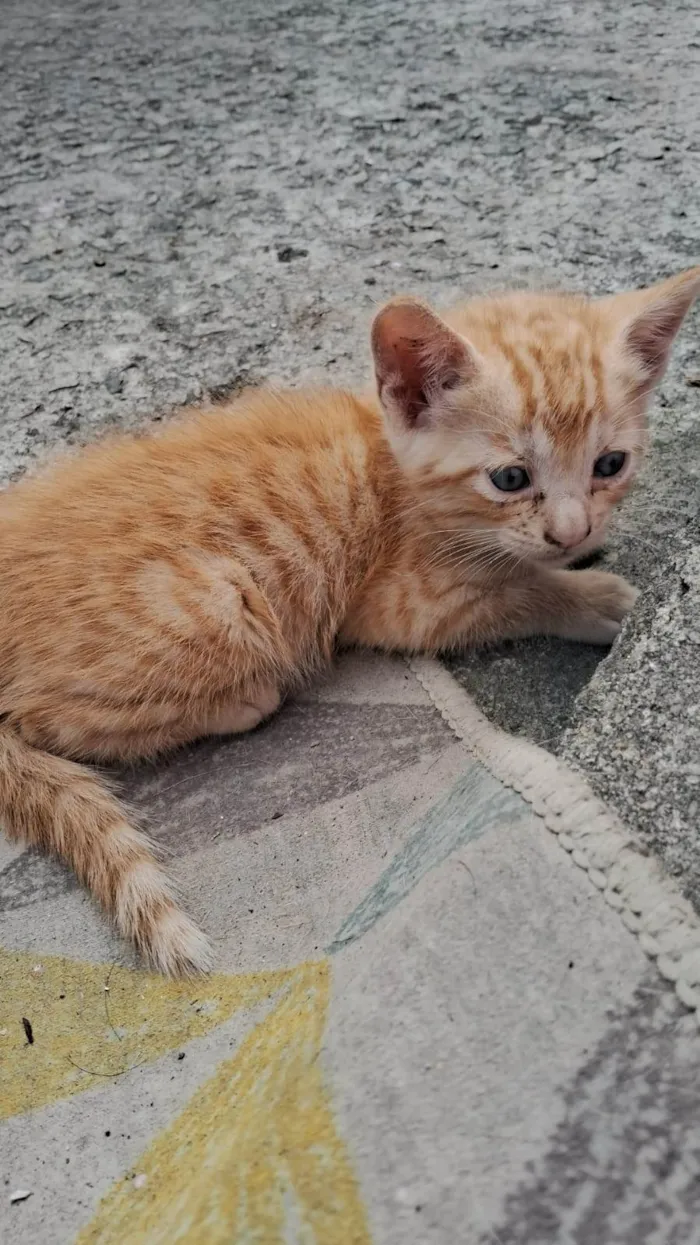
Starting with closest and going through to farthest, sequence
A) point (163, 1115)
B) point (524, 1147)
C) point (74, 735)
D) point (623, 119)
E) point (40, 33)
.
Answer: point (524, 1147)
point (163, 1115)
point (74, 735)
point (623, 119)
point (40, 33)

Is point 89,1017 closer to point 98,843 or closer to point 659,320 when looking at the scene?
point 98,843

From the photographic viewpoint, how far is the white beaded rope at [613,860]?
750 millimetres

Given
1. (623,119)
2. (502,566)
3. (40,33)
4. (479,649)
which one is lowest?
(479,649)

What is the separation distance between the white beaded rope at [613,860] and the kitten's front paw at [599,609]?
35 centimetres

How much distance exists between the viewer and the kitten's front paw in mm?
1333

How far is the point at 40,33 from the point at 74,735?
218 centimetres

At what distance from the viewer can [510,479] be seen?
124 cm

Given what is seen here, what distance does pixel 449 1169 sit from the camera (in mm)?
703

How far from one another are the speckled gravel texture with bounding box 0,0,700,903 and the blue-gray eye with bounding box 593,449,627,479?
23cm

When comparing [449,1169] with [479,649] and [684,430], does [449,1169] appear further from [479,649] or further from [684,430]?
[684,430]

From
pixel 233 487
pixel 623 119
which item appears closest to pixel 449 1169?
pixel 233 487

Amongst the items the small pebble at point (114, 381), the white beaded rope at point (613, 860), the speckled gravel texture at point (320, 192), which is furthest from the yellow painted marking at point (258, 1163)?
the small pebble at point (114, 381)

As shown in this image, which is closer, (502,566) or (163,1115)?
(163,1115)

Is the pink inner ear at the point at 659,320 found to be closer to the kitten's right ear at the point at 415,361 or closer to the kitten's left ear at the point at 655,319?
the kitten's left ear at the point at 655,319
